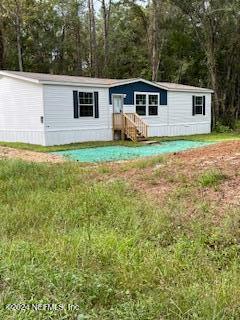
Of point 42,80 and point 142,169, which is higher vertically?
point 42,80

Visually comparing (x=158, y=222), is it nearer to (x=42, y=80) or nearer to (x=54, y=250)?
(x=54, y=250)

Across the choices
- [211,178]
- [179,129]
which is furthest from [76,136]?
[211,178]

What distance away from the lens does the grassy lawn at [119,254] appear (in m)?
2.86

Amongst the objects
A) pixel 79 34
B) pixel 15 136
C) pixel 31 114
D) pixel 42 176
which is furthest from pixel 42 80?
pixel 79 34

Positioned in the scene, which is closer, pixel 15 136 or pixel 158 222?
pixel 158 222

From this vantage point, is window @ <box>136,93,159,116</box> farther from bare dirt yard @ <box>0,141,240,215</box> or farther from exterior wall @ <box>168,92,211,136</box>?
bare dirt yard @ <box>0,141,240,215</box>

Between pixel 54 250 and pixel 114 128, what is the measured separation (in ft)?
50.0

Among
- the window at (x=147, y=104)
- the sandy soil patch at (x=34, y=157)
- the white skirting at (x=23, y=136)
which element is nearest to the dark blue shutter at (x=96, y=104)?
the window at (x=147, y=104)

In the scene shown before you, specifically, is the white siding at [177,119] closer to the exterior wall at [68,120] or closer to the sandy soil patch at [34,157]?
the exterior wall at [68,120]

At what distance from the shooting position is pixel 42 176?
7.84 meters

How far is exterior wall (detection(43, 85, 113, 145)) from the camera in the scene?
53.6ft

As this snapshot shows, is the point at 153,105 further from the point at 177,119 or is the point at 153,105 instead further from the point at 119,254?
the point at 119,254

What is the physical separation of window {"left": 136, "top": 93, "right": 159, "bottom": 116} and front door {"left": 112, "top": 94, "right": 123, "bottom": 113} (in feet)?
3.35

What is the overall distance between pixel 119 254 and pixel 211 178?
2.88 meters
